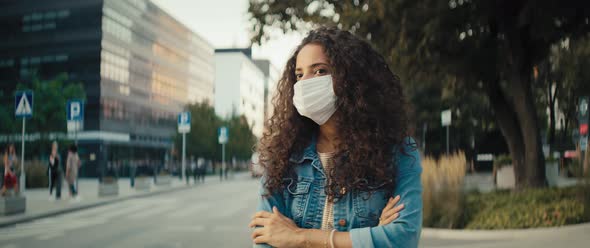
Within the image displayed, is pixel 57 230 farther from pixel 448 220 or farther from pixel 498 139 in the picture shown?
pixel 498 139

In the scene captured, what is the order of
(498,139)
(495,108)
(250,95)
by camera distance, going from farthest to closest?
(250,95), (498,139), (495,108)

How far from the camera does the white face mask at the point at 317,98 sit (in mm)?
2354

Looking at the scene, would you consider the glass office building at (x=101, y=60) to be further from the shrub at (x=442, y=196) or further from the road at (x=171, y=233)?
the shrub at (x=442, y=196)

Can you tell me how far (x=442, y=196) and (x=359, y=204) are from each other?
9.39 m

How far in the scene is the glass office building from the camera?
192ft

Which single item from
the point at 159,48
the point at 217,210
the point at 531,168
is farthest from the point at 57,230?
the point at 159,48

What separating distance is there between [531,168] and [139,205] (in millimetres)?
11836

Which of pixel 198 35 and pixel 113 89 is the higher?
pixel 198 35

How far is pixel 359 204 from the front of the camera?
2.30m

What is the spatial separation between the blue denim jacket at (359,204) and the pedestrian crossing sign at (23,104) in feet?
51.4

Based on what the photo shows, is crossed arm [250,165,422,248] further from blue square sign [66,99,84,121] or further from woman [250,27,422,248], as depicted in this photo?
blue square sign [66,99,84,121]

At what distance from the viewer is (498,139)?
47.2m

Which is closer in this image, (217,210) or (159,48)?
(217,210)

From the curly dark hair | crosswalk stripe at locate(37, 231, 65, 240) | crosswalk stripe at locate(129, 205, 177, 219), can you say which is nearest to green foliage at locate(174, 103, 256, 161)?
crosswalk stripe at locate(129, 205, 177, 219)
